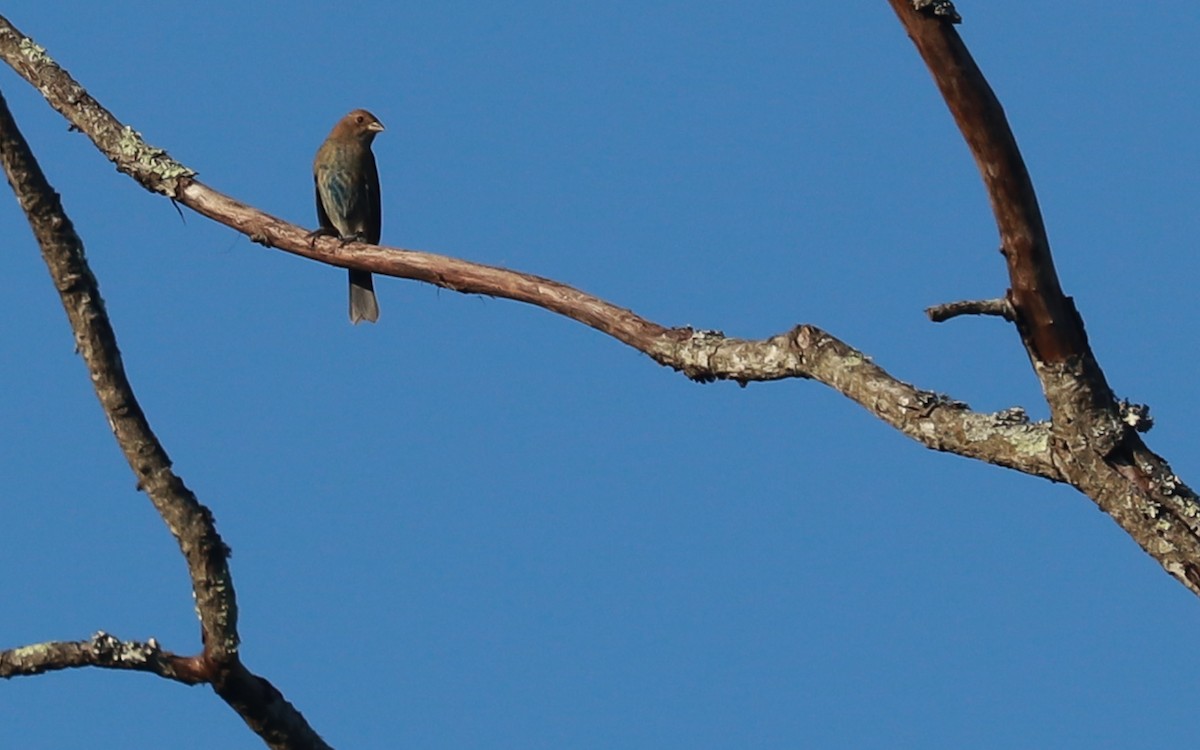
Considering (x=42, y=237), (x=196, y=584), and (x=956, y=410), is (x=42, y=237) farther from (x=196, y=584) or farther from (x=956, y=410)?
(x=956, y=410)

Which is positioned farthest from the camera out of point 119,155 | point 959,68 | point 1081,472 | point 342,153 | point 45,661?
point 342,153

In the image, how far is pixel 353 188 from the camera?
9.16 meters

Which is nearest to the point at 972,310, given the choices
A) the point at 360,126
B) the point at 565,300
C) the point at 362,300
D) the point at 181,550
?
the point at 565,300

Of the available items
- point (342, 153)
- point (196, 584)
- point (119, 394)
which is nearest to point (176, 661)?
point (196, 584)

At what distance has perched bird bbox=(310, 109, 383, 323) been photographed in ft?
29.8

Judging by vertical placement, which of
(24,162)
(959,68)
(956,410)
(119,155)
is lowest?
(956,410)

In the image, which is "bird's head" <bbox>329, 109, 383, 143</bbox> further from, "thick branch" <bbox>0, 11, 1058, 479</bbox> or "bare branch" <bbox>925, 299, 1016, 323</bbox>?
"bare branch" <bbox>925, 299, 1016, 323</bbox>

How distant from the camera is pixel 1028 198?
295 centimetres

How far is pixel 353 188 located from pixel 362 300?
64 centimetres

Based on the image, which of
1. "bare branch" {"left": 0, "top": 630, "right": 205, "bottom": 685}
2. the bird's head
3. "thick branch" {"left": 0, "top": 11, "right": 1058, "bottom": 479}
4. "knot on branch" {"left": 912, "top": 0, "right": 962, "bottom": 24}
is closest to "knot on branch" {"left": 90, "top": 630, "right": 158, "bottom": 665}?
"bare branch" {"left": 0, "top": 630, "right": 205, "bottom": 685}

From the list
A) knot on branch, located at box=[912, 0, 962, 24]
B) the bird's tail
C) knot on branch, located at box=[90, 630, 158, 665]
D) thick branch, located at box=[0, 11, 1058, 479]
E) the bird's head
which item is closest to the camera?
knot on branch, located at box=[912, 0, 962, 24]

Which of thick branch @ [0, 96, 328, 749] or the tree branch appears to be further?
thick branch @ [0, 96, 328, 749]

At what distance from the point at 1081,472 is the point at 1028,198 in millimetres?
565

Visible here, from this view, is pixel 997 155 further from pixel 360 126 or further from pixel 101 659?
pixel 360 126
